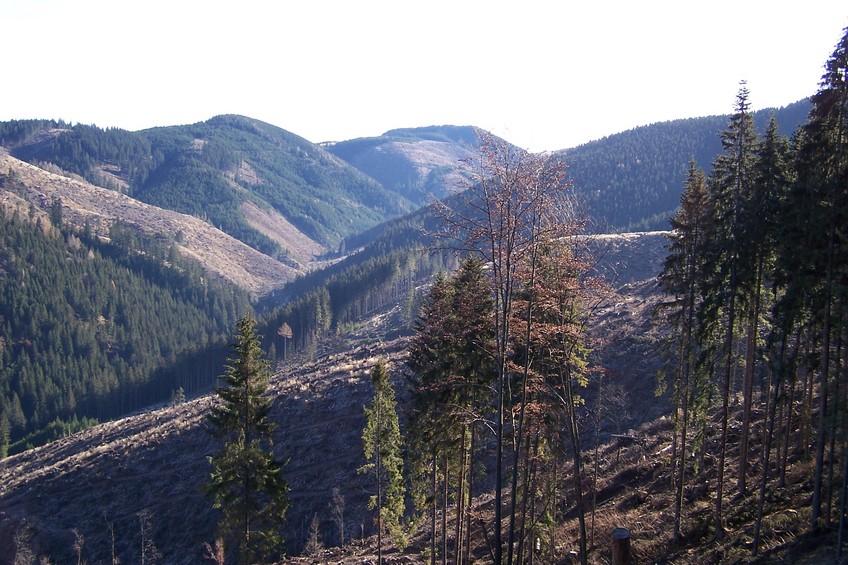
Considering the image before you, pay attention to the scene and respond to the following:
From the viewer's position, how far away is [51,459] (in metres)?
62.2

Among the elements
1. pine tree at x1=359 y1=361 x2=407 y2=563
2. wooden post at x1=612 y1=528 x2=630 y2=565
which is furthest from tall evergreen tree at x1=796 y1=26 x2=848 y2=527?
pine tree at x1=359 y1=361 x2=407 y2=563

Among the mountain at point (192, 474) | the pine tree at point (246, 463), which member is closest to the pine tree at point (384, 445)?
the pine tree at point (246, 463)

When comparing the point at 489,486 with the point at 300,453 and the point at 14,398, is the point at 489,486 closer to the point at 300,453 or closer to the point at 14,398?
the point at 300,453

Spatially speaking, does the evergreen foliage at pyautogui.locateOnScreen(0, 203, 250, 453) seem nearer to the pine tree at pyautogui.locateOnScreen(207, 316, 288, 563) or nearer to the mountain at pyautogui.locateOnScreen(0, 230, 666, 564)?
the mountain at pyautogui.locateOnScreen(0, 230, 666, 564)

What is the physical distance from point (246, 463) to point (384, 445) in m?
5.99

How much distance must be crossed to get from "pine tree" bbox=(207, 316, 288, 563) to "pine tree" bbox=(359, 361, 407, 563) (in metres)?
3.86

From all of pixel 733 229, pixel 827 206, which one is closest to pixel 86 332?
pixel 733 229

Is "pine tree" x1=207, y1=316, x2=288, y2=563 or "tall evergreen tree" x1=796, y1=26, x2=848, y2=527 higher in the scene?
"tall evergreen tree" x1=796, y1=26, x2=848, y2=527

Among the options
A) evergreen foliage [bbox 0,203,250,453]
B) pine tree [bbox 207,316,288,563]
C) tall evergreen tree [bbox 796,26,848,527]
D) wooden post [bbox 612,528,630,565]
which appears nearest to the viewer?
wooden post [bbox 612,528,630,565]

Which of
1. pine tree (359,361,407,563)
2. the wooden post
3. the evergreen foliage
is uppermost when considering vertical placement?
the wooden post

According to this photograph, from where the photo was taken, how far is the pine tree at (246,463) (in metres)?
21.3

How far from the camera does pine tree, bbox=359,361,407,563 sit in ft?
77.1

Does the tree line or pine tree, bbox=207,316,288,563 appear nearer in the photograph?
the tree line

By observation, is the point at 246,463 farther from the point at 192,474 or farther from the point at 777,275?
the point at 192,474
